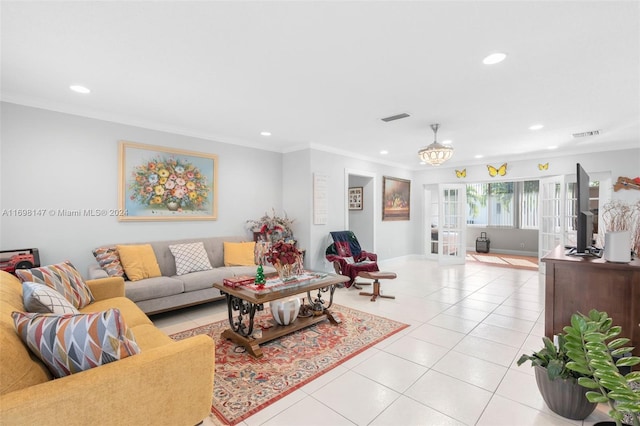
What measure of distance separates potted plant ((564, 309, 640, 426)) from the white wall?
4.48 metres

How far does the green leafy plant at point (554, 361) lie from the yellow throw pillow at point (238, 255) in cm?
358

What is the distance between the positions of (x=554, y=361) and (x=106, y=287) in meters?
3.73

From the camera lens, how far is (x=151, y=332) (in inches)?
83.8

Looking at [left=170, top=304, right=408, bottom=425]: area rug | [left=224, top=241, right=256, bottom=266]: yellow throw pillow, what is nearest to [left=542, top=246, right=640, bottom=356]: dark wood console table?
[left=170, top=304, right=408, bottom=425]: area rug

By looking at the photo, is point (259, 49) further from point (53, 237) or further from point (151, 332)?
point (53, 237)

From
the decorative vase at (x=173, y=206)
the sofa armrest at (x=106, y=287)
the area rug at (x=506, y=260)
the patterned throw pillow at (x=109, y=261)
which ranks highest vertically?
the decorative vase at (x=173, y=206)

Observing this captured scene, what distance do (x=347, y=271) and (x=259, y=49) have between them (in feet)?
11.8

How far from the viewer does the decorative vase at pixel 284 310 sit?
10.1 ft

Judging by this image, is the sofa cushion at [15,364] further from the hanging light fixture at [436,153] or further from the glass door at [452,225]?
the glass door at [452,225]

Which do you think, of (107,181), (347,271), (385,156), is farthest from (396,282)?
(107,181)

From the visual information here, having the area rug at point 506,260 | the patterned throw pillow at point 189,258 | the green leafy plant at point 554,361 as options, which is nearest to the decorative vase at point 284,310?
the patterned throw pillow at point 189,258

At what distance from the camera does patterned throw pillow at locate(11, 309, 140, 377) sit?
129 cm

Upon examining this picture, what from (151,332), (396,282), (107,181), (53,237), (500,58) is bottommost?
(396,282)

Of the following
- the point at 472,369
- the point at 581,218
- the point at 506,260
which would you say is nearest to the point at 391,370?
the point at 472,369
